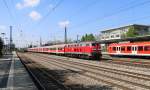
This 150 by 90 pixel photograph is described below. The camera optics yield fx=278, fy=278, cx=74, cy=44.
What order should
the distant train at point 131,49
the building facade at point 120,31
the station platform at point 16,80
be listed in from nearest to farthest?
the station platform at point 16,80 < the distant train at point 131,49 < the building facade at point 120,31

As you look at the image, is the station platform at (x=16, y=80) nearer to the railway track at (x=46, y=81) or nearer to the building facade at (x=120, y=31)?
the railway track at (x=46, y=81)

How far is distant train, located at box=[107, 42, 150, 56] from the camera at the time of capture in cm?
4130

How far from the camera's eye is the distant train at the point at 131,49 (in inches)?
1626

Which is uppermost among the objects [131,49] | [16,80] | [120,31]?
[120,31]

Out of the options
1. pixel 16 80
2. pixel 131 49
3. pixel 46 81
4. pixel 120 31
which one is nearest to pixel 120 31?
pixel 120 31

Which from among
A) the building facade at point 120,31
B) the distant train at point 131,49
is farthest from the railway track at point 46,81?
the building facade at point 120,31

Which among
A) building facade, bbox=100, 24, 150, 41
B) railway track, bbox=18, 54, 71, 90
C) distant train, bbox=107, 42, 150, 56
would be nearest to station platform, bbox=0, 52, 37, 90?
railway track, bbox=18, 54, 71, 90

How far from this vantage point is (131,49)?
45.9 metres

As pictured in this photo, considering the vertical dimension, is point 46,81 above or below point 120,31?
below

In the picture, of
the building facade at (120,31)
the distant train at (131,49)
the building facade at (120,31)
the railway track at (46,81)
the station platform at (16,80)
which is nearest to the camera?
the station platform at (16,80)

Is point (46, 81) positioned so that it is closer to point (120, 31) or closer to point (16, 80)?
point (16, 80)

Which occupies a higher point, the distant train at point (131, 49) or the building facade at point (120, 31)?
the building facade at point (120, 31)

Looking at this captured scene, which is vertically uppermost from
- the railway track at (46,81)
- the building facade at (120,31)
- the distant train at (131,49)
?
the building facade at (120,31)

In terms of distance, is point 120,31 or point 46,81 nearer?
point 46,81
